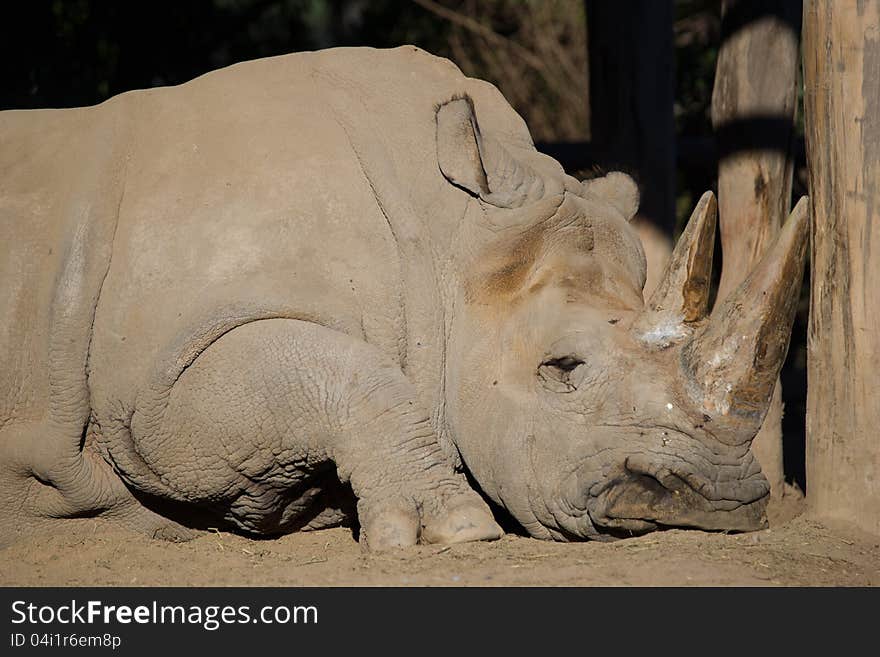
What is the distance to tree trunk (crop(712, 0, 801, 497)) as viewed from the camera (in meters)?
5.74

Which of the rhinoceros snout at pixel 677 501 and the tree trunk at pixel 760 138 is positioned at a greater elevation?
the tree trunk at pixel 760 138

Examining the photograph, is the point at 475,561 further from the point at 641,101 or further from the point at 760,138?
the point at 641,101

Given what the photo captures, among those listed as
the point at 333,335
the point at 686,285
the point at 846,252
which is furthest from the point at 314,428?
the point at 846,252

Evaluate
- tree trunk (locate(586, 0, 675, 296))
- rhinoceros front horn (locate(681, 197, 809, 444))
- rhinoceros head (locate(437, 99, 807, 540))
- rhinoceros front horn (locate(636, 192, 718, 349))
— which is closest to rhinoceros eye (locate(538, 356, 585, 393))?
rhinoceros head (locate(437, 99, 807, 540))

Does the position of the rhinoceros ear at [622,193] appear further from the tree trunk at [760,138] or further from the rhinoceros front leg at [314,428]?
the rhinoceros front leg at [314,428]

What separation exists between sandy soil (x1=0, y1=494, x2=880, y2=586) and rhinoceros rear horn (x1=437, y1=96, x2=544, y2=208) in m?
1.17

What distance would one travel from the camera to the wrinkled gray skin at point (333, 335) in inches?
160

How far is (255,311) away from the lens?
13.5 ft

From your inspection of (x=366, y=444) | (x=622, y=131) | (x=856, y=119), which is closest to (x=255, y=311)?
(x=366, y=444)

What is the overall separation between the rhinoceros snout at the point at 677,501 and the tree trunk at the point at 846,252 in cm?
47

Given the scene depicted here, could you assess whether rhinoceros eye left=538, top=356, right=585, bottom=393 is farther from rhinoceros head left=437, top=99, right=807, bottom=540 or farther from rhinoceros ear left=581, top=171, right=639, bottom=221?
rhinoceros ear left=581, top=171, right=639, bottom=221

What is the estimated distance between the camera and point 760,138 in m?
5.75

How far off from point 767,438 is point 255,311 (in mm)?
2721

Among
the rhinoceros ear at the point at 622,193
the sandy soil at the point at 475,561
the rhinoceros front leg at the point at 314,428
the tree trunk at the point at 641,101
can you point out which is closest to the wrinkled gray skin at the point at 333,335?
the rhinoceros front leg at the point at 314,428
